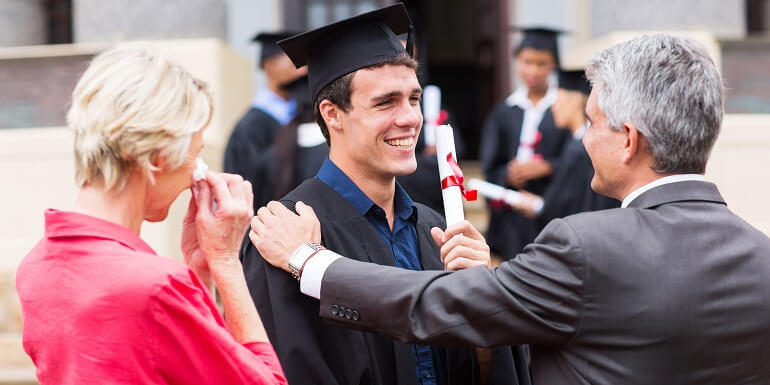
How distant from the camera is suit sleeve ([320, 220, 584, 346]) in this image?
6.12ft

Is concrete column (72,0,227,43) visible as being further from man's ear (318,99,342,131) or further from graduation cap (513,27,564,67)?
man's ear (318,99,342,131)

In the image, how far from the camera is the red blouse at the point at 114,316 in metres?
1.64

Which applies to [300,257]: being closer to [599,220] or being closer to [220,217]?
[220,217]

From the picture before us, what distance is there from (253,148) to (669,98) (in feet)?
14.7

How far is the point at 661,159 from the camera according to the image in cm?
196

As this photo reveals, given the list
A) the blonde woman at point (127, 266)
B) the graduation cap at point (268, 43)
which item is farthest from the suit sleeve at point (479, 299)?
the graduation cap at point (268, 43)

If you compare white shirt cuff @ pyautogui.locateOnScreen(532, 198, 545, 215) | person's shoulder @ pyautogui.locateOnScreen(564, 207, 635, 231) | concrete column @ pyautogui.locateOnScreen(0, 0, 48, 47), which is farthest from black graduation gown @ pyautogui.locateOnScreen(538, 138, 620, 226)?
concrete column @ pyautogui.locateOnScreen(0, 0, 48, 47)

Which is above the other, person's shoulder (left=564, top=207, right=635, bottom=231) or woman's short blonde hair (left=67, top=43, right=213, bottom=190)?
woman's short blonde hair (left=67, top=43, right=213, bottom=190)

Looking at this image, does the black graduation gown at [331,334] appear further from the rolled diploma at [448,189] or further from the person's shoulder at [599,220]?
the person's shoulder at [599,220]

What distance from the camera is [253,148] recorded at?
20.1 ft

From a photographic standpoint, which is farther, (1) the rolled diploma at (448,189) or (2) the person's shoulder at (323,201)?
(2) the person's shoulder at (323,201)

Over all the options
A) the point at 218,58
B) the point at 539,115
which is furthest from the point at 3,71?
the point at 539,115

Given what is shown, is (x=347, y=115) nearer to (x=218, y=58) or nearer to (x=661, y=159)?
(x=661, y=159)

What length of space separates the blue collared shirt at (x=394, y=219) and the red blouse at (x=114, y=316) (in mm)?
734
